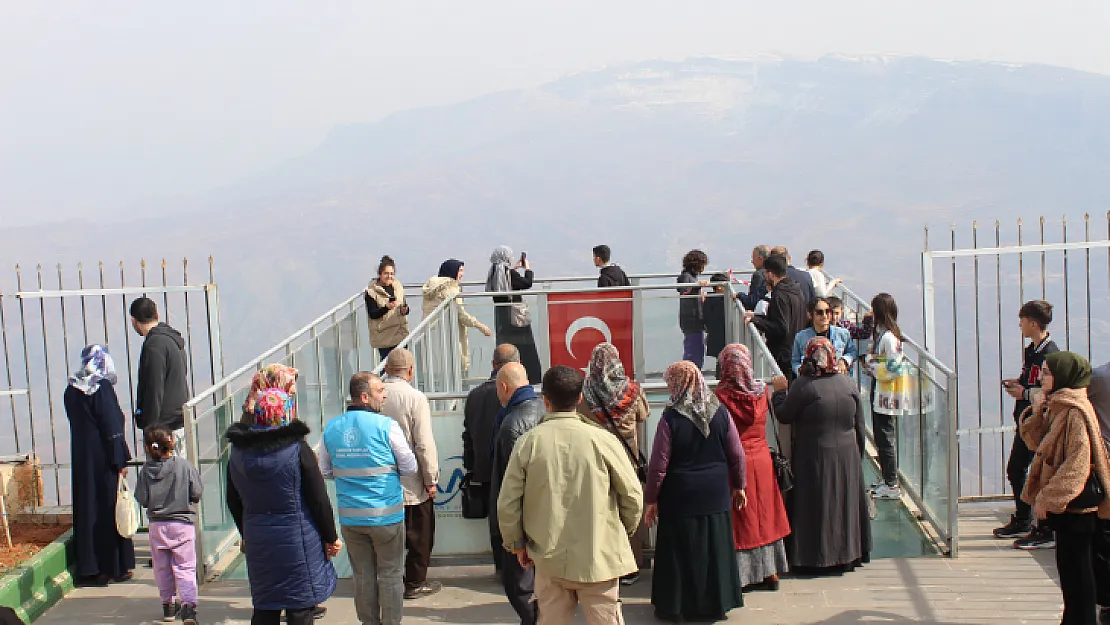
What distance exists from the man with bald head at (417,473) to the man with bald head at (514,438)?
506 mm

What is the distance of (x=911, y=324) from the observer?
171500 mm

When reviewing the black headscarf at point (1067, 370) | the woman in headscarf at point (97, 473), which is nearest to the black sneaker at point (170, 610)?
the woman in headscarf at point (97, 473)

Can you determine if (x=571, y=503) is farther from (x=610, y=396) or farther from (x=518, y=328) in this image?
(x=518, y=328)

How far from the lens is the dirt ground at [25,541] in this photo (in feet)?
25.8

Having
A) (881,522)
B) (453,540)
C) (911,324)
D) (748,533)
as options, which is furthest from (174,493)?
(911,324)

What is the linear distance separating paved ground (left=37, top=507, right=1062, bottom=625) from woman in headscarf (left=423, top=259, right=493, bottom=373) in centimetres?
440

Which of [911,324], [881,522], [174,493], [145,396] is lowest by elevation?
[911,324]

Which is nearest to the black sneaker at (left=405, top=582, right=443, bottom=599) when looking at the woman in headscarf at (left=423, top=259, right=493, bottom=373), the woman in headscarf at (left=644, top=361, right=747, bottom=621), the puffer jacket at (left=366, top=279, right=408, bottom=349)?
the woman in headscarf at (left=644, top=361, right=747, bottom=621)

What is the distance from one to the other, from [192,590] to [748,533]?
11.4 feet

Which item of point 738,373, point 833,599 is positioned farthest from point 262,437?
point 833,599

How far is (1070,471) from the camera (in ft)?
18.4

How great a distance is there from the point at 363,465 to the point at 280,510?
60 centimetres

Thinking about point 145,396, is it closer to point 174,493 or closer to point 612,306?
point 174,493

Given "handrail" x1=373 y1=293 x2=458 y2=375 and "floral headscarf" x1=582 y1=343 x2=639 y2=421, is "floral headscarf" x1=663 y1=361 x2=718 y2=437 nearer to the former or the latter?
"floral headscarf" x1=582 y1=343 x2=639 y2=421
